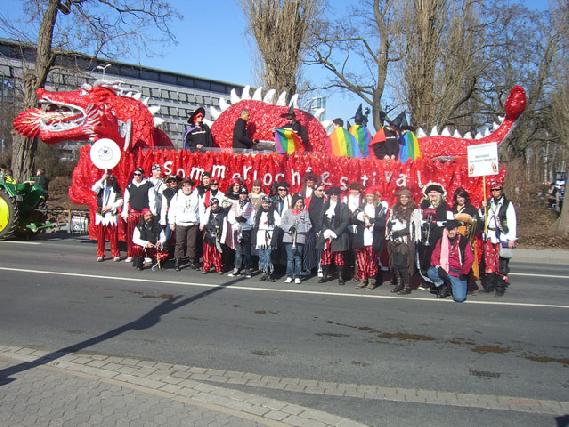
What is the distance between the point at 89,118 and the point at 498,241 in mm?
8415

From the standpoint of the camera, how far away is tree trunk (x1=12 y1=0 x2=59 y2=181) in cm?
1814

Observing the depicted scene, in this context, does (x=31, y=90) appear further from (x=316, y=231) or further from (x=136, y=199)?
(x=316, y=231)

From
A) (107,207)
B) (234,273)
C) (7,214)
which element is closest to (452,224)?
(234,273)

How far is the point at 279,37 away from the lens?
20359 mm

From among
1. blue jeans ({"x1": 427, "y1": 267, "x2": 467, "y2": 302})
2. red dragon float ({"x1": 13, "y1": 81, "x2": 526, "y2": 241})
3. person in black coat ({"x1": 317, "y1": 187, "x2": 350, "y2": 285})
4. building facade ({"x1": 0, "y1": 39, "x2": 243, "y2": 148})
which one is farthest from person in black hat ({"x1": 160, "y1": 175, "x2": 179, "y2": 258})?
building facade ({"x1": 0, "y1": 39, "x2": 243, "y2": 148})

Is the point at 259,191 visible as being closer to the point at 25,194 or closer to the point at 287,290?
the point at 287,290

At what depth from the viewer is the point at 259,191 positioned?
10562 mm

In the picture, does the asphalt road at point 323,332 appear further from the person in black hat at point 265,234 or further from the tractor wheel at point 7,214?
the tractor wheel at point 7,214

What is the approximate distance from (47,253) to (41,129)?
2658mm

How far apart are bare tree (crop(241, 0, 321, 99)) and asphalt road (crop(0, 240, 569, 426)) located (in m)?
11.7

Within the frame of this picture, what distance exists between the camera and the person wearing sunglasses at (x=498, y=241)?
9.09 m

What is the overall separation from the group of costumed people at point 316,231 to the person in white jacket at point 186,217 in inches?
0.7

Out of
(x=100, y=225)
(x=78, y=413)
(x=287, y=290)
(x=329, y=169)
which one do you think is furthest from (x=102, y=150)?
(x=78, y=413)

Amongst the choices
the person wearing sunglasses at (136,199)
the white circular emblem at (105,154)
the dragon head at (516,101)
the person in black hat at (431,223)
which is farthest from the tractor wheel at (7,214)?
the dragon head at (516,101)
